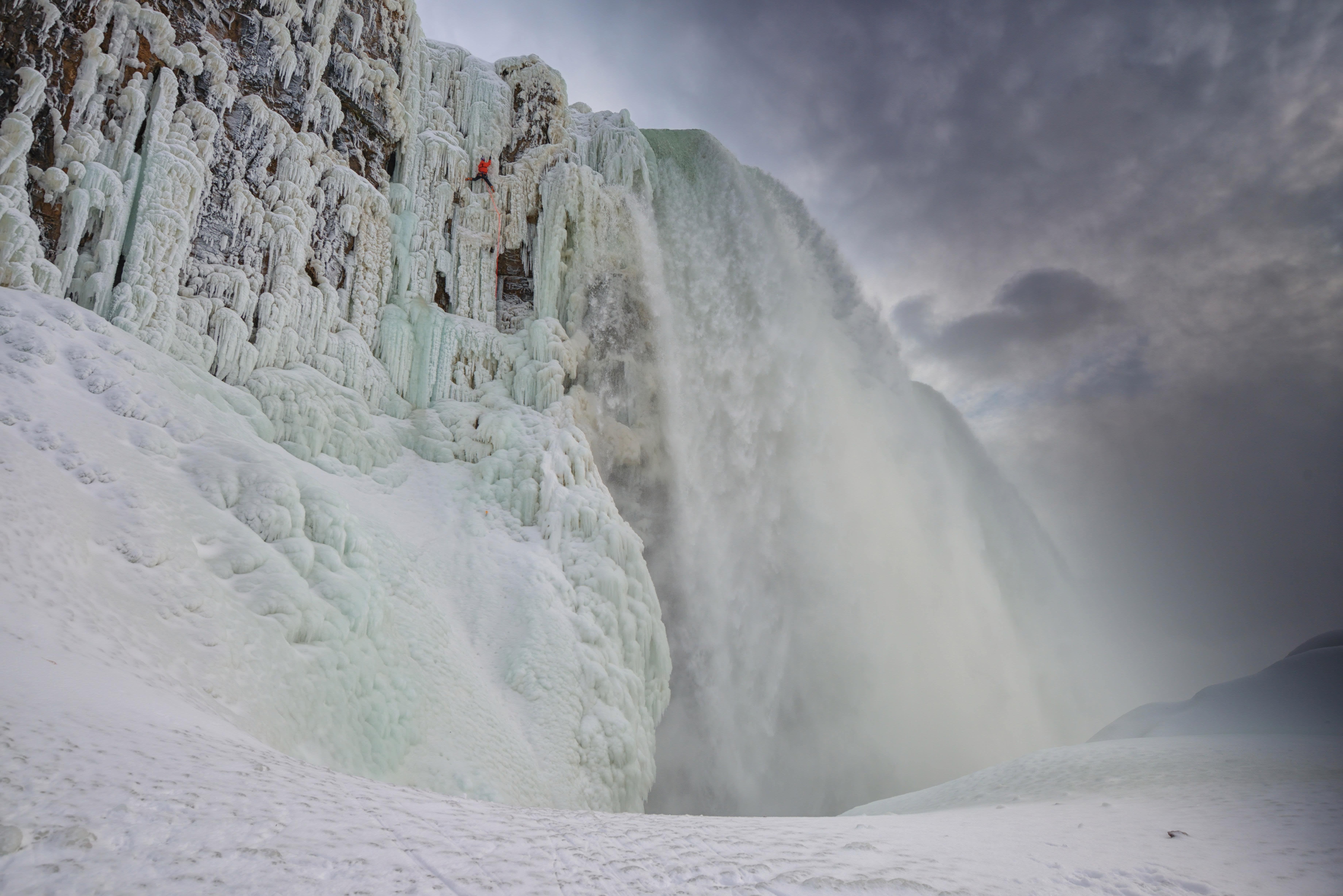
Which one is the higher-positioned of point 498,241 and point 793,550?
point 498,241

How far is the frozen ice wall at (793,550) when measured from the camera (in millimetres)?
15500

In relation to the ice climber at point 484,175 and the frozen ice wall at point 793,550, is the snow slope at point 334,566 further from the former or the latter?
the ice climber at point 484,175

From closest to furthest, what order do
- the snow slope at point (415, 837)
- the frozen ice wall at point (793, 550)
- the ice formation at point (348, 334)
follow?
1. the snow slope at point (415, 837)
2. the ice formation at point (348, 334)
3. the frozen ice wall at point (793, 550)

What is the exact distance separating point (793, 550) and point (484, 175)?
12643mm

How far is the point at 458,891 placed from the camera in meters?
2.41

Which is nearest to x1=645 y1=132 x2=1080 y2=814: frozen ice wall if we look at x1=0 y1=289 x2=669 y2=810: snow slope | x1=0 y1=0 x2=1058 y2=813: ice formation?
x1=0 y1=0 x2=1058 y2=813: ice formation

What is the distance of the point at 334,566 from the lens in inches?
318

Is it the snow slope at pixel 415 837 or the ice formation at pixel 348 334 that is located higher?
the ice formation at pixel 348 334

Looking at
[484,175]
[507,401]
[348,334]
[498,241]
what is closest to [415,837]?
[348,334]

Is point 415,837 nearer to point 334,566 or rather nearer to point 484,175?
point 334,566

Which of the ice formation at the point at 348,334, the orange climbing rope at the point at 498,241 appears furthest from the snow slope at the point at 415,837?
the orange climbing rope at the point at 498,241

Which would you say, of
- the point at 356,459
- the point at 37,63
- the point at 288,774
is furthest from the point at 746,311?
the point at 288,774

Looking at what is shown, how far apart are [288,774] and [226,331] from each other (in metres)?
9.26

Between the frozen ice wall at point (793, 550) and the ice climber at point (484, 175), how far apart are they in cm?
484
